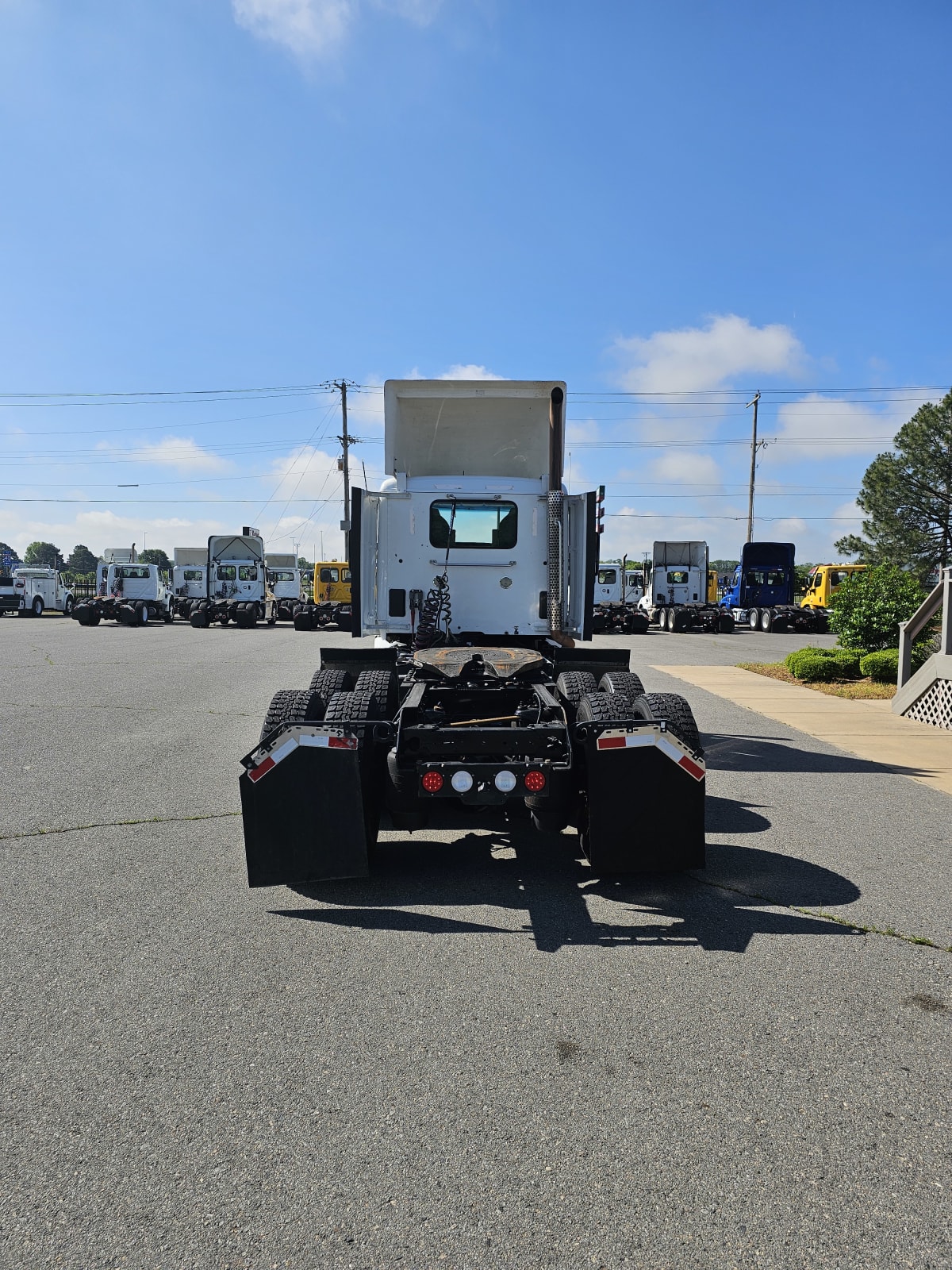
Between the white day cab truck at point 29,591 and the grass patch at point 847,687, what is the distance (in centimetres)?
3607

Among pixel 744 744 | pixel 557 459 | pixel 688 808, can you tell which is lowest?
pixel 744 744

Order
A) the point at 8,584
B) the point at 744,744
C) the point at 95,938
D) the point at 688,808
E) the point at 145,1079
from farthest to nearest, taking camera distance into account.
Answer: the point at 8,584
the point at 744,744
the point at 688,808
the point at 95,938
the point at 145,1079

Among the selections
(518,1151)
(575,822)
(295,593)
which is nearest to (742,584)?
(295,593)

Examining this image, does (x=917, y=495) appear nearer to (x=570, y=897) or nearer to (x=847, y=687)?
(x=847, y=687)

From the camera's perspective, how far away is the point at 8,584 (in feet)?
141

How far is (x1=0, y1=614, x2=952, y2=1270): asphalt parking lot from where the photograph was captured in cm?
235

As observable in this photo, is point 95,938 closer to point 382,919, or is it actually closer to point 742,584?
point 382,919

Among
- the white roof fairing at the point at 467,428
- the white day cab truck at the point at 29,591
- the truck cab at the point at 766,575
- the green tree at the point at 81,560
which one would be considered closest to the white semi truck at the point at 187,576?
the white day cab truck at the point at 29,591

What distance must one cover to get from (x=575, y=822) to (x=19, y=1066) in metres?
3.20

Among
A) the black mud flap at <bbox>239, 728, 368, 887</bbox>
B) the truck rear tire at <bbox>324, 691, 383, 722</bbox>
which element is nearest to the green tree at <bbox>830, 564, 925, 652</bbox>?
the truck rear tire at <bbox>324, 691, 383, 722</bbox>

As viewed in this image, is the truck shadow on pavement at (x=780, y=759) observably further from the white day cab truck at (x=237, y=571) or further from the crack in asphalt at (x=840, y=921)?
the white day cab truck at (x=237, y=571)

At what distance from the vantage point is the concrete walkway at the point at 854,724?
8.72 meters

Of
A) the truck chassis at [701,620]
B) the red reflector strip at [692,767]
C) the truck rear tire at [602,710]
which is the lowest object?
the truck chassis at [701,620]

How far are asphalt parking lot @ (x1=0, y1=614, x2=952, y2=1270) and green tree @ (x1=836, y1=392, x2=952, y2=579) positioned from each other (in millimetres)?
40921
